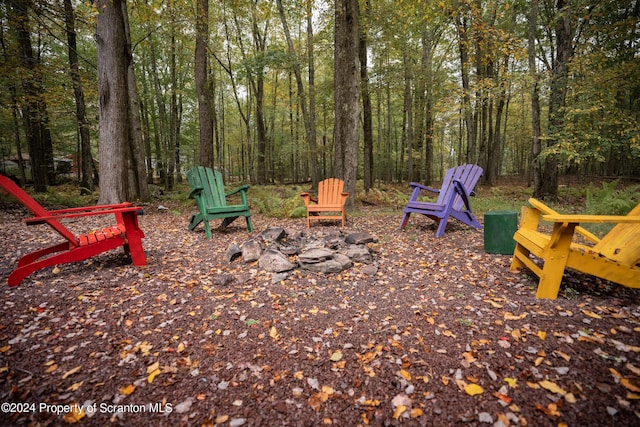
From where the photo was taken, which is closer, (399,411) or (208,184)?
(399,411)

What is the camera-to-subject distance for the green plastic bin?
3.17 meters

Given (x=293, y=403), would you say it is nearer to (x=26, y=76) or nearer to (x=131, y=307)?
(x=131, y=307)

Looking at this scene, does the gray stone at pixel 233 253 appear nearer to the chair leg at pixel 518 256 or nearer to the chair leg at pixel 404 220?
the chair leg at pixel 404 220

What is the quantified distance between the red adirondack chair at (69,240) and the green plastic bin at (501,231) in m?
3.99

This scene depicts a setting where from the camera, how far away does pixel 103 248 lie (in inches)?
104

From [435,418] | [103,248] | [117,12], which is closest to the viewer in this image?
[435,418]

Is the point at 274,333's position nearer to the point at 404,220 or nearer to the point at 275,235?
the point at 275,235

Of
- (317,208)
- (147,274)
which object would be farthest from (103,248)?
(317,208)

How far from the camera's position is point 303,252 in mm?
3148

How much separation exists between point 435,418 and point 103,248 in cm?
306

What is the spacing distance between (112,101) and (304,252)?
17.4 ft

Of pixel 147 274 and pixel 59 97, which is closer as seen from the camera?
pixel 147 274

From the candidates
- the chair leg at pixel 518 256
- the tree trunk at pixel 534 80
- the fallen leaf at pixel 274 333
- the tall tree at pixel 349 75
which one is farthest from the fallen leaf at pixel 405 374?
the tree trunk at pixel 534 80

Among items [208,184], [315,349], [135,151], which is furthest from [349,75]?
[135,151]
